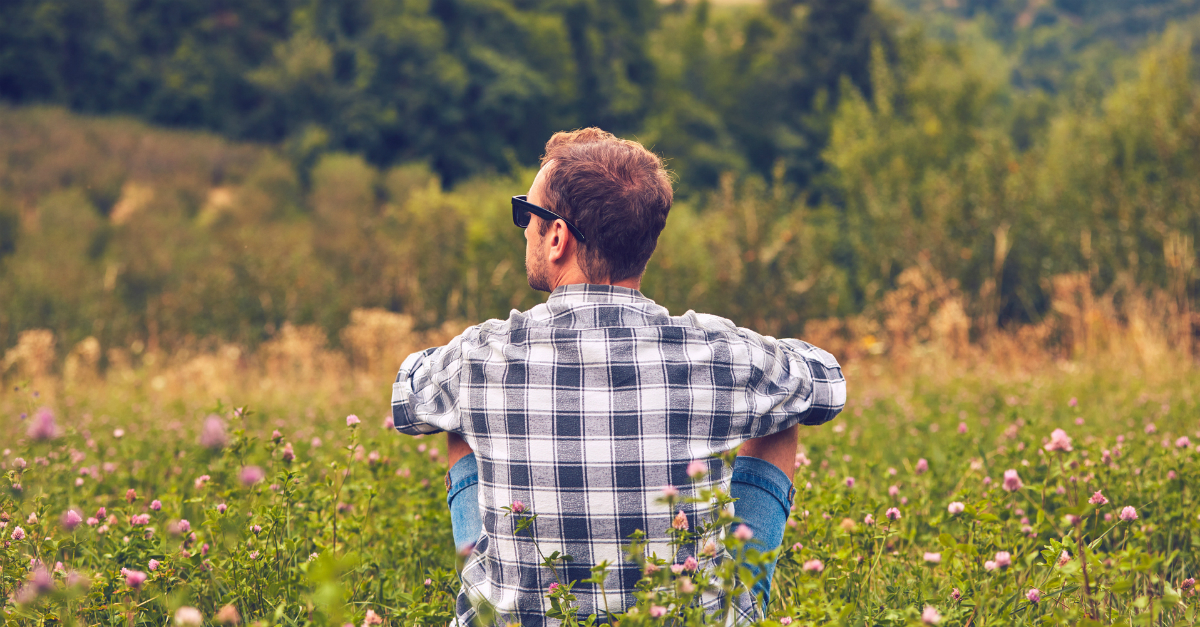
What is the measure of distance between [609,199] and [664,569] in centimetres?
69

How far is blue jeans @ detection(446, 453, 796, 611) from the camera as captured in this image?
1.63 metres

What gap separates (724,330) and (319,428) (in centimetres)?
338

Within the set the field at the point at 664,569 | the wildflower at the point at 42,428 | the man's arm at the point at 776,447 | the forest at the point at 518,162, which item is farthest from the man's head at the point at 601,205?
the forest at the point at 518,162

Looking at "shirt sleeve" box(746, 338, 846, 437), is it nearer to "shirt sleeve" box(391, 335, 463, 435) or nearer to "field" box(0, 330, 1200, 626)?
"field" box(0, 330, 1200, 626)

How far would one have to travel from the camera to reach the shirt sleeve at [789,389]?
151cm

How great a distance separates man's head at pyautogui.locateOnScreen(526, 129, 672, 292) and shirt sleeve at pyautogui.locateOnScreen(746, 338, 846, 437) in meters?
0.30

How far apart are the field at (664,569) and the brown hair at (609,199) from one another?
60 cm

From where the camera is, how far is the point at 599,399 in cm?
145

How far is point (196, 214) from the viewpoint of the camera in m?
21.8

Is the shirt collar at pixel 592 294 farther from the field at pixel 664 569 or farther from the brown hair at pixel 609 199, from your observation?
the field at pixel 664 569

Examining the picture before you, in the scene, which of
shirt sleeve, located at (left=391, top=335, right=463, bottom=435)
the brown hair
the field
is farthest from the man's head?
the field

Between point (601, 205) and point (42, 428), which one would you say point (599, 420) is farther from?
point (42, 428)

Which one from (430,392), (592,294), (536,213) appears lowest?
(430,392)

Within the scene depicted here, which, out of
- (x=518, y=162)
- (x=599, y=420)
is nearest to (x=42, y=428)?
(x=599, y=420)
